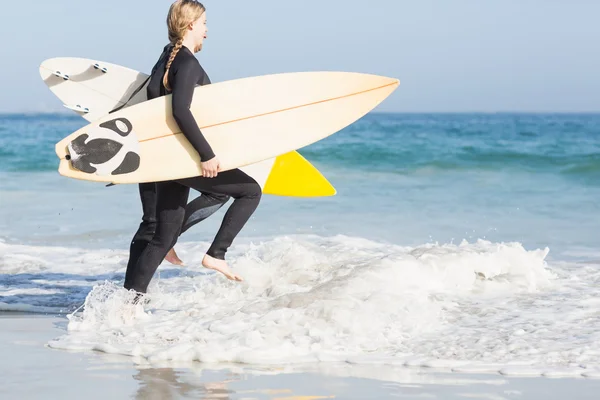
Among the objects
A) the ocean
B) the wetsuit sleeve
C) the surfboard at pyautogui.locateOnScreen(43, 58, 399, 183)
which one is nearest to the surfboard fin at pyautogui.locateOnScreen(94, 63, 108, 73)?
the surfboard at pyautogui.locateOnScreen(43, 58, 399, 183)

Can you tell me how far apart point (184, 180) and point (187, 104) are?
0.36m

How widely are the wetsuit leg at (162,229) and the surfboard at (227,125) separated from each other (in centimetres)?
9

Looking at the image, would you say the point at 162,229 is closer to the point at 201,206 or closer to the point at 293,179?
the point at 201,206

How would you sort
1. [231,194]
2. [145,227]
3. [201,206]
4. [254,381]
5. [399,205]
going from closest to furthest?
1. [254,381]
2. [231,194]
3. [145,227]
4. [201,206]
5. [399,205]

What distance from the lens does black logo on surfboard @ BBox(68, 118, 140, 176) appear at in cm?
446

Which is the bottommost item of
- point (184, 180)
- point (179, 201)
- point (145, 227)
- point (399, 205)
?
point (399, 205)

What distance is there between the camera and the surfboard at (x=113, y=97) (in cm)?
502

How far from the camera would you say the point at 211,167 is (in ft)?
14.1

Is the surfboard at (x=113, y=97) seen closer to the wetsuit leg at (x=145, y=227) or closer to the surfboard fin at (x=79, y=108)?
the surfboard fin at (x=79, y=108)

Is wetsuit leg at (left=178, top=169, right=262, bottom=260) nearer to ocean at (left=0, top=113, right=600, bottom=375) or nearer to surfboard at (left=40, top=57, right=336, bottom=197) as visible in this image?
ocean at (left=0, top=113, right=600, bottom=375)

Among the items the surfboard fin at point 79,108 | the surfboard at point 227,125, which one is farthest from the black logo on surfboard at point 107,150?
the surfboard fin at point 79,108

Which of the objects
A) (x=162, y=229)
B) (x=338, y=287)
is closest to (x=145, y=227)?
(x=162, y=229)

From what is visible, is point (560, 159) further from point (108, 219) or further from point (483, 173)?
point (108, 219)

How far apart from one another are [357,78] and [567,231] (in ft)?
14.5
